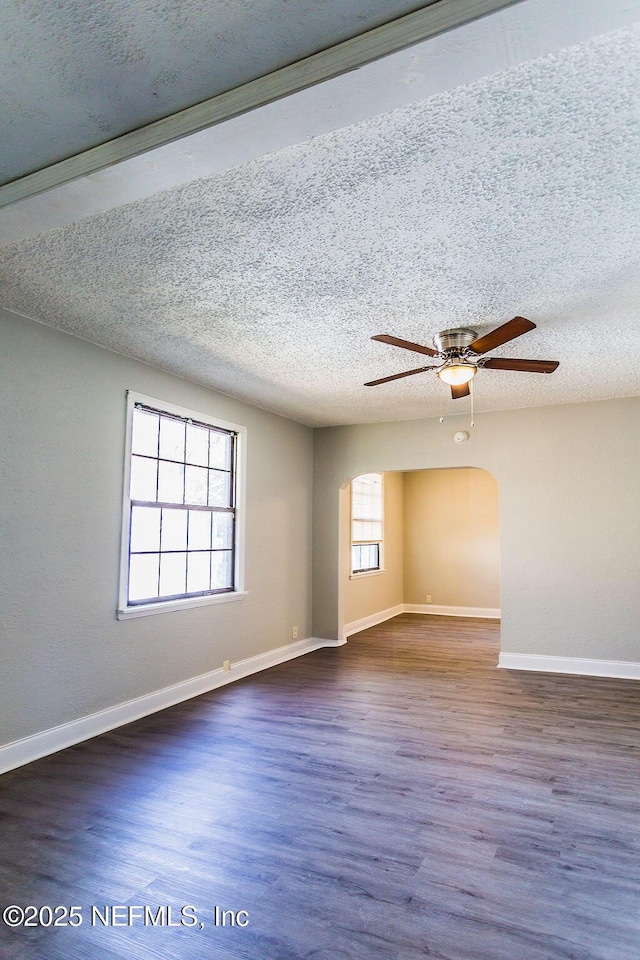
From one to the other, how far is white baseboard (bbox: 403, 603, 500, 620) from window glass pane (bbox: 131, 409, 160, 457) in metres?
6.32

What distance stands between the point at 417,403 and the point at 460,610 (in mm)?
4797

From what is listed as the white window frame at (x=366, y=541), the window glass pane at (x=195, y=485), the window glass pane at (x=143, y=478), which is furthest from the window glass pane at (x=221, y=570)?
the white window frame at (x=366, y=541)

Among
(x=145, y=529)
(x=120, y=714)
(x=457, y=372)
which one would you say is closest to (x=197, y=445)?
(x=145, y=529)

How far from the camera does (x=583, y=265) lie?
284cm

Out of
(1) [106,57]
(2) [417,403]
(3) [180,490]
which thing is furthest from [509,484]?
(1) [106,57]

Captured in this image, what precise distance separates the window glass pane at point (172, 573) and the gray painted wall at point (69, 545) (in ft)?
0.65

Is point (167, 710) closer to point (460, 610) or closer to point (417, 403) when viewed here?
point (417, 403)

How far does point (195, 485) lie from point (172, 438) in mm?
469

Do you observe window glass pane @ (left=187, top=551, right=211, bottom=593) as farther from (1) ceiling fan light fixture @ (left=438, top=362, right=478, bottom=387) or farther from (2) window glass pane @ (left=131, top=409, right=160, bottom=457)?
(1) ceiling fan light fixture @ (left=438, top=362, right=478, bottom=387)

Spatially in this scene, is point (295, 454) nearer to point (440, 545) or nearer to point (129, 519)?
point (129, 519)

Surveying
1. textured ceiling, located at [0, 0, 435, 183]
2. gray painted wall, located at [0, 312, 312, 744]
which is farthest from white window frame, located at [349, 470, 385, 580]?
textured ceiling, located at [0, 0, 435, 183]

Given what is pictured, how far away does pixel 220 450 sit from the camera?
5344mm

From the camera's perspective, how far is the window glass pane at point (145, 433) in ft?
14.2

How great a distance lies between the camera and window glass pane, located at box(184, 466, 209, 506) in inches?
191
